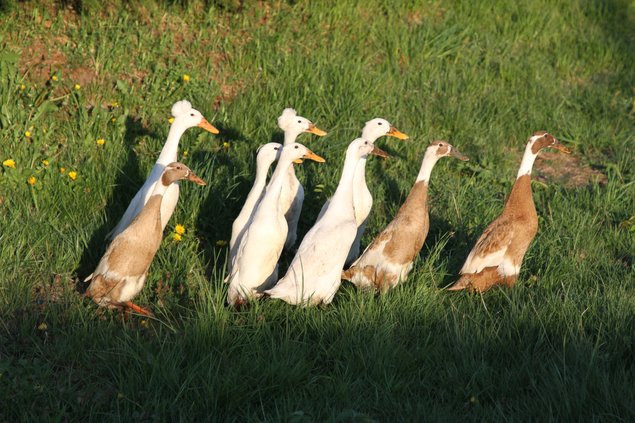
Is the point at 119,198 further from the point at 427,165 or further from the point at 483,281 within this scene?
the point at 483,281

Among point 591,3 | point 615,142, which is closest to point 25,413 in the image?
point 615,142

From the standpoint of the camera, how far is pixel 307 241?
5.59 meters

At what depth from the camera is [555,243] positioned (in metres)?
6.45

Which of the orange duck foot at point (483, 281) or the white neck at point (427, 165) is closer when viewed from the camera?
the orange duck foot at point (483, 281)

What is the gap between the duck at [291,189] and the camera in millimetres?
6312

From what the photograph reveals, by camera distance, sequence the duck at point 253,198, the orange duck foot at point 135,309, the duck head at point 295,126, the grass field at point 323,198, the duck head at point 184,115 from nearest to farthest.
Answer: the grass field at point 323,198
the orange duck foot at point 135,309
the duck at point 253,198
the duck head at point 184,115
the duck head at point 295,126

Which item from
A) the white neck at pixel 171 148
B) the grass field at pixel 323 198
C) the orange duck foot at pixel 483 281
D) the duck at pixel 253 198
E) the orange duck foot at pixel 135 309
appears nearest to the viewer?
the grass field at pixel 323 198

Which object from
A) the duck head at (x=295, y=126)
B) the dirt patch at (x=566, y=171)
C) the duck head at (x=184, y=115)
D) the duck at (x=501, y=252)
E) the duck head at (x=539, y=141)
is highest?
the duck head at (x=539, y=141)

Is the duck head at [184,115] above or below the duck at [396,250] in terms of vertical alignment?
above

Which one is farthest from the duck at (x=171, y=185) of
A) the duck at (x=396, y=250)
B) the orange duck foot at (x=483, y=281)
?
the orange duck foot at (x=483, y=281)

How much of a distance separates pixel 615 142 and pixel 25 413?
20.1ft

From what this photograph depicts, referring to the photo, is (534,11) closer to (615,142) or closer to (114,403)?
(615,142)

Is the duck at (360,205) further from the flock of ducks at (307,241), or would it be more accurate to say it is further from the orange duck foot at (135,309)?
the orange duck foot at (135,309)

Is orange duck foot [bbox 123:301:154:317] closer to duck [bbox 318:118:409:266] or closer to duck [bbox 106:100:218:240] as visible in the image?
duck [bbox 106:100:218:240]
